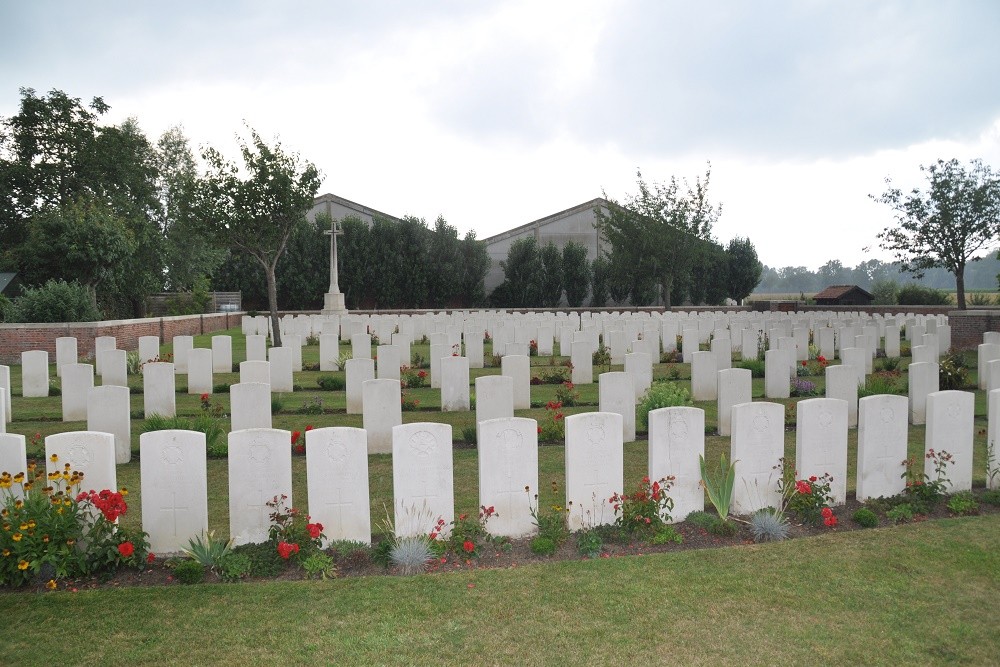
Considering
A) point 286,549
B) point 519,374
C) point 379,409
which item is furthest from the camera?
point 519,374

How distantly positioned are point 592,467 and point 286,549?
7.80ft

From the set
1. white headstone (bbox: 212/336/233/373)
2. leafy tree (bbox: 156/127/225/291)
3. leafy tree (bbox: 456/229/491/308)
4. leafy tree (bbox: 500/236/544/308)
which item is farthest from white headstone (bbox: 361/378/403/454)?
leafy tree (bbox: 500/236/544/308)

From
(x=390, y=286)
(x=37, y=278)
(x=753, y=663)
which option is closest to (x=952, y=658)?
(x=753, y=663)

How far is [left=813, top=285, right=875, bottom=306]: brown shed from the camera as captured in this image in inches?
1699

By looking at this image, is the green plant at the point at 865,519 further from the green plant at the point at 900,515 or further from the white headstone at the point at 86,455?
the white headstone at the point at 86,455

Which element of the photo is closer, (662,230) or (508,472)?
(508,472)

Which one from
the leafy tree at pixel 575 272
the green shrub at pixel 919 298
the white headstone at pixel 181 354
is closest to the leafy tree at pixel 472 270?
the leafy tree at pixel 575 272

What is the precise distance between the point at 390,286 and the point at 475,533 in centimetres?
3719

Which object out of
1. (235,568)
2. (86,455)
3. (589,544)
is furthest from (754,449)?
(86,455)

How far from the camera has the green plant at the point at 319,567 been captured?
16.6 feet

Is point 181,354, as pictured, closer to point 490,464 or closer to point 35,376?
point 35,376

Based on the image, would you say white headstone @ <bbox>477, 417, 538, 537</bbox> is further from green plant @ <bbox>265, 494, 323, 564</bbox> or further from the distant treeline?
the distant treeline

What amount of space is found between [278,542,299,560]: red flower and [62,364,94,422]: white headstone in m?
7.16

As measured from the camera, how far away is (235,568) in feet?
16.4
